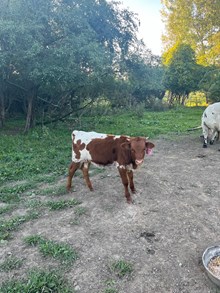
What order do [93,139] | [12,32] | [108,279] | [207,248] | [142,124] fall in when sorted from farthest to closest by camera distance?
1. [142,124]
2. [12,32]
3. [93,139]
4. [207,248]
5. [108,279]

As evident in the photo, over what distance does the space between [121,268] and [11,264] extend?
1346 mm

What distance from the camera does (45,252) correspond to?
354 cm

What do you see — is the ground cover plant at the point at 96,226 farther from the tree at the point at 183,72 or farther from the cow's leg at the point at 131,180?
the tree at the point at 183,72

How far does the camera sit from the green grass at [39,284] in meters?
2.93

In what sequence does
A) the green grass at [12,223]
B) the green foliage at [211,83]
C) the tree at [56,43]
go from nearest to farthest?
the green grass at [12,223]
the tree at [56,43]
the green foliage at [211,83]

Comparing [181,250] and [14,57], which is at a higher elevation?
[14,57]

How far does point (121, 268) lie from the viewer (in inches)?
128

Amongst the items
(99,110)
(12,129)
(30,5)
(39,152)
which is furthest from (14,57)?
(99,110)

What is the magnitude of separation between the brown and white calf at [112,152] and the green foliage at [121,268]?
166 centimetres

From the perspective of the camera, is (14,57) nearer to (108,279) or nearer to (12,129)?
(12,129)

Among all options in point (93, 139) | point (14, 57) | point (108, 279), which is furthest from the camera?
point (14, 57)

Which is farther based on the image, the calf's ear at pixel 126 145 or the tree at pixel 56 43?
the tree at pixel 56 43

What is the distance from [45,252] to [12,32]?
6.72 metres

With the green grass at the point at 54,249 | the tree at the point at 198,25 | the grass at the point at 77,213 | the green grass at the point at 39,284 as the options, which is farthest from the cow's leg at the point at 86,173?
the tree at the point at 198,25
